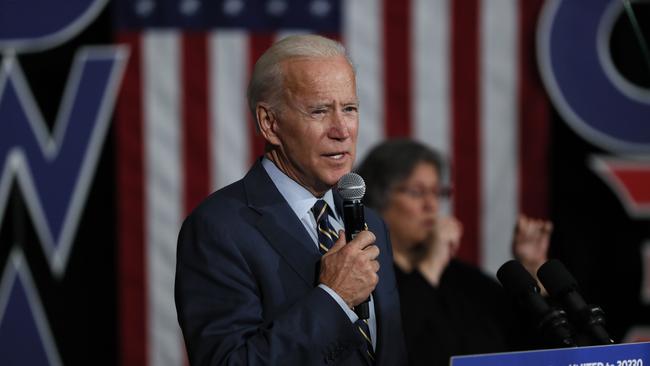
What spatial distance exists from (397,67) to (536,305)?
2406 millimetres

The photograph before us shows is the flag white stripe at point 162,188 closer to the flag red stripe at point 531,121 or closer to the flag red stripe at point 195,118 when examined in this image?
the flag red stripe at point 195,118

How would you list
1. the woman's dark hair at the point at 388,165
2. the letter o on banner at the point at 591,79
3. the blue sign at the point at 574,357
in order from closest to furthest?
the blue sign at the point at 574,357, the woman's dark hair at the point at 388,165, the letter o on banner at the point at 591,79

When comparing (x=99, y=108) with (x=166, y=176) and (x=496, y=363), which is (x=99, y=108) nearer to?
(x=166, y=176)

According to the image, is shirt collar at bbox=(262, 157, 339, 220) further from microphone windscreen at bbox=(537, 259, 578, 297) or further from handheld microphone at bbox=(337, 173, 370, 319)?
microphone windscreen at bbox=(537, 259, 578, 297)

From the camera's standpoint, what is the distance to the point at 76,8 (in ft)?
11.8

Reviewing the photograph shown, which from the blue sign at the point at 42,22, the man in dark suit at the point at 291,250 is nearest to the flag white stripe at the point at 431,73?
the blue sign at the point at 42,22

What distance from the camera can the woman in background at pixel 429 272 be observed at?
2.52 meters

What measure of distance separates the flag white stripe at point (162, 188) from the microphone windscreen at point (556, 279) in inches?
91.5

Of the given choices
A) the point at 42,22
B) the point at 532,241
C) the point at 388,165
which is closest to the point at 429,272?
the point at 388,165

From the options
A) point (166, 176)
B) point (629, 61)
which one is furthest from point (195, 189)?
point (629, 61)

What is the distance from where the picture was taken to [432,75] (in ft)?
12.4

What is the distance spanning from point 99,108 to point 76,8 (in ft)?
1.28

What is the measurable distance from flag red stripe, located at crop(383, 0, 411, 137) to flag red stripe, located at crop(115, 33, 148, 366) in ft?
3.17

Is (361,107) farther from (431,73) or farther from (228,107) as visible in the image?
(228,107)
